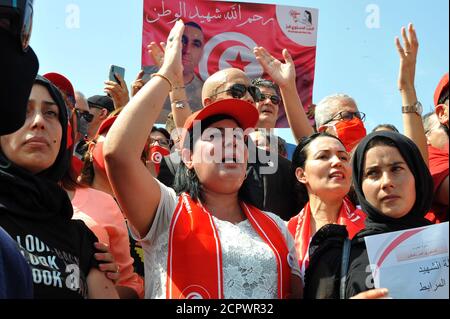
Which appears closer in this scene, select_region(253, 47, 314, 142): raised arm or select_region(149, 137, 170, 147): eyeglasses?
select_region(253, 47, 314, 142): raised arm

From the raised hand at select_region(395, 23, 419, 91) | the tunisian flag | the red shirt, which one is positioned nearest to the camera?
the red shirt

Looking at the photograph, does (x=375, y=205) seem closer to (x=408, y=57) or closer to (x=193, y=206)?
(x=193, y=206)

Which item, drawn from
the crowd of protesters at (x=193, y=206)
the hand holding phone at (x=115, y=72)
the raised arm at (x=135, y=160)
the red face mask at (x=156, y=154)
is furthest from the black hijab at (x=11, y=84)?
the hand holding phone at (x=115, y=72)

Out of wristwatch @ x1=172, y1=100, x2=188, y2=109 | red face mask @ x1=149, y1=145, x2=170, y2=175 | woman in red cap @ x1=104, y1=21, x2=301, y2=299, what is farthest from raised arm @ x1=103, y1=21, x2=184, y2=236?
red face mask @ x1=149, y1=145, x2=170, y2=175

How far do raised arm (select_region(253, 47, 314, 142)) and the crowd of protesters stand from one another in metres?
0.55

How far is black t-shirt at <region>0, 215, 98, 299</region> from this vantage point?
1838 millimetres

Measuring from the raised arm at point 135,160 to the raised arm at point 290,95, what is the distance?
1622 mm

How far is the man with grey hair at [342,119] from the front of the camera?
3.79 metres

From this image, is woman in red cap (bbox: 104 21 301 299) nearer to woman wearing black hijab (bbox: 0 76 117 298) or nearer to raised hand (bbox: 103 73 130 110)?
woman wearing black hijab (bbox: 0 76 117 298)

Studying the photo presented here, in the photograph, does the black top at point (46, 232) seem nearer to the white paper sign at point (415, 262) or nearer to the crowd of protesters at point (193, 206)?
the crowd of protesters at point (193, 206)

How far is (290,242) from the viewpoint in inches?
97.8

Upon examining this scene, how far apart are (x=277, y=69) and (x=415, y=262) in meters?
2.17

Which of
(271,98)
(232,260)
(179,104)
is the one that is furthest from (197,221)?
(271,98)
